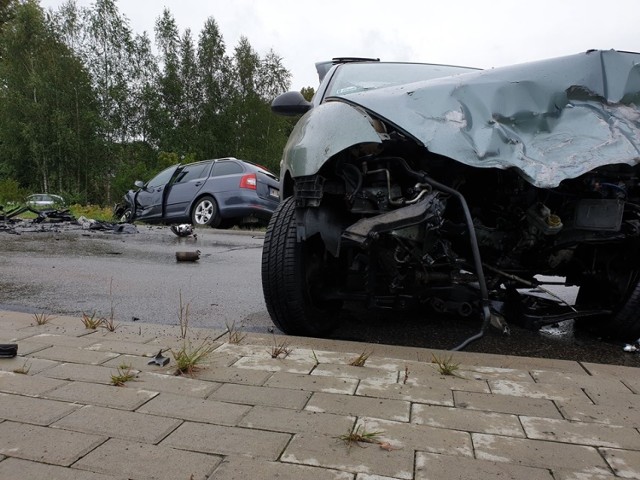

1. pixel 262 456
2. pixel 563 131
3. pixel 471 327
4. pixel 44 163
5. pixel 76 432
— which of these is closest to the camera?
pixel 262 456

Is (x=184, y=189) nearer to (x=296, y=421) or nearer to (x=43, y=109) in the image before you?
(x=296, y=421)

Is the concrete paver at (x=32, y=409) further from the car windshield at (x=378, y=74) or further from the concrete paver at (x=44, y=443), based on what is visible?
the car windshield at (x=378, y=74)

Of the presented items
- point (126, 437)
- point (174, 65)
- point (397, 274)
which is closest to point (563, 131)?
point (397, 274)

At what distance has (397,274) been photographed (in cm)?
282

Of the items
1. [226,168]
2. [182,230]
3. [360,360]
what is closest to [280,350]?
[360,360]

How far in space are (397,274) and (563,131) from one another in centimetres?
109

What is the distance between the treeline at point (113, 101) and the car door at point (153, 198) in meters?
15.7

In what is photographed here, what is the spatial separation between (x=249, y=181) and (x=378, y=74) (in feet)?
23.9

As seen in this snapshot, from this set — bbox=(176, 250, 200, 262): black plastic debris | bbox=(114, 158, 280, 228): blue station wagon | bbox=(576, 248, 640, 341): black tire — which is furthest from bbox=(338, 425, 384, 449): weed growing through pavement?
bbox=(114, 158, 280, 228): blue station wagon

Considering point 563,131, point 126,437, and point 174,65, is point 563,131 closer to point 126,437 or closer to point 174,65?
point 126,437

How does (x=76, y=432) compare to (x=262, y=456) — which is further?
(x=76, y=432)

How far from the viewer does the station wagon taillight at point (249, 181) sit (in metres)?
11.2

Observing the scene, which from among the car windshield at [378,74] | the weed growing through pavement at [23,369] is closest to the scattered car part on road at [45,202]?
the car windshield at [378,74]

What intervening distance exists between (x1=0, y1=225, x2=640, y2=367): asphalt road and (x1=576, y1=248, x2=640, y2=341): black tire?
0.36 ft
